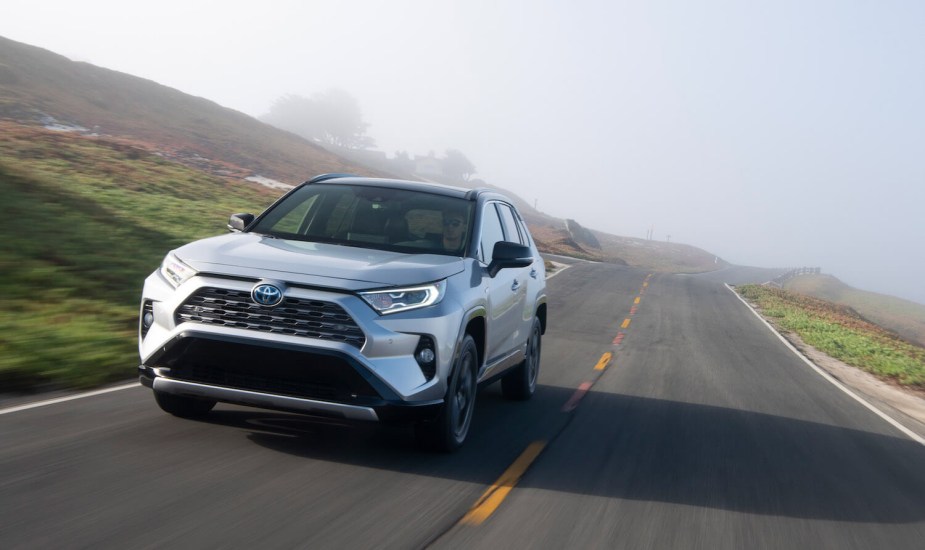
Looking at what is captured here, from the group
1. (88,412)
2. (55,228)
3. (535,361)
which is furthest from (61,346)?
(55,228)

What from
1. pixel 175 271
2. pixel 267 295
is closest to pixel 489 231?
pixel 267 295

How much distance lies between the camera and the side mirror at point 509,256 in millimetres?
7079

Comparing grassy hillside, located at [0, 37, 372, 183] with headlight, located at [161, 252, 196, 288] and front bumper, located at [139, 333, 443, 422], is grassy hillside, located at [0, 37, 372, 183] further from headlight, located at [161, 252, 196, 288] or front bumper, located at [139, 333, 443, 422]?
front bumper, located at [139, 333, 443, 422]

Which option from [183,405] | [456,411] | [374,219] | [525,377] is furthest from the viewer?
[525,377]

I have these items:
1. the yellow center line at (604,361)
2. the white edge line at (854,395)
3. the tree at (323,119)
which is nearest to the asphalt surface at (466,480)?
the white edge line at (854,395)

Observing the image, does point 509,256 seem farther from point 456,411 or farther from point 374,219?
point 456,411

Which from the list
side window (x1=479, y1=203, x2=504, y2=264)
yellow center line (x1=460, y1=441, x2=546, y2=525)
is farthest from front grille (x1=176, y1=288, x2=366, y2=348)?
side window (x1=479, y1=203, x2=504, y2=264)

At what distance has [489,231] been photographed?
7.74m

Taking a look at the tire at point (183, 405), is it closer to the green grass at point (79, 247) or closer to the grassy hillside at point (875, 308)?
the green grass at point (79, 247)

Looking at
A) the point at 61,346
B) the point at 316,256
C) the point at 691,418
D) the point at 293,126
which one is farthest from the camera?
the point at 293,126

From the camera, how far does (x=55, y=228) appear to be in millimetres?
14461

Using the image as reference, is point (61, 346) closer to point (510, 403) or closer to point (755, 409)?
point (510, 403)

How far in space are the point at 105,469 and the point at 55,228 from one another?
33.2 feet

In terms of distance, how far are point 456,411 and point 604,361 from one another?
7.75 meters
